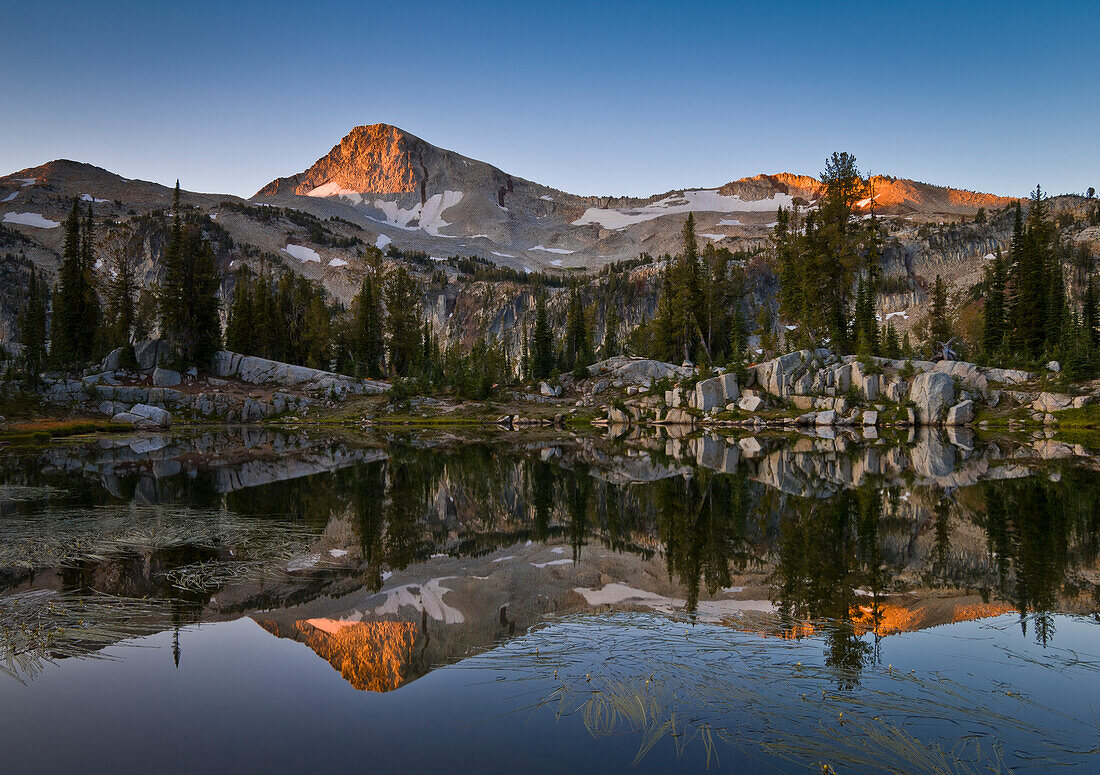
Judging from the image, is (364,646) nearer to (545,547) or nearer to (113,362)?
(545,547)

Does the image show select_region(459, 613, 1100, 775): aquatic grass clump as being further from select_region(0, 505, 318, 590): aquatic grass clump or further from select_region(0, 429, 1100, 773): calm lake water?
select_region(0, 505, 318, 590): aquatic grass clump

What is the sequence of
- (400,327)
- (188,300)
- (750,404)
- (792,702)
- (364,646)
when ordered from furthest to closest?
(400,327) → (188,300) → (750,404) → (364,646) → (792,702)

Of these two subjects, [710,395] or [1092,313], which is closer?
[710,395]

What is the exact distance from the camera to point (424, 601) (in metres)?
9.67

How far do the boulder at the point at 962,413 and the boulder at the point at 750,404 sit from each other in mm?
16643

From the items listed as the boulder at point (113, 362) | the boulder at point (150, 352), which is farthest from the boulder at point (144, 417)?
the boulder at point (150, 352)

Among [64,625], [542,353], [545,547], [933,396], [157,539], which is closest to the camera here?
[64,625]

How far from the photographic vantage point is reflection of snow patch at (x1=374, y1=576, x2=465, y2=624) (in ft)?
29.9

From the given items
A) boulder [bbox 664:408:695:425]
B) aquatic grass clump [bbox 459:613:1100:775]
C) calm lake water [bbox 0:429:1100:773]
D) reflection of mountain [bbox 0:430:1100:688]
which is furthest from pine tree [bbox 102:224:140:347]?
aquatic grass clump [bbox 459:613:1100:775]

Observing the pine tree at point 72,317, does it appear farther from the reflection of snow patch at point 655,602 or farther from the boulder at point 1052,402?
the boulder at point 1052,402

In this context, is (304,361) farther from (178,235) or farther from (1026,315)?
(1026,315)

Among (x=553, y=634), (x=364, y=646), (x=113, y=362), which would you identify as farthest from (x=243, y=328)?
(x=553, y=634)

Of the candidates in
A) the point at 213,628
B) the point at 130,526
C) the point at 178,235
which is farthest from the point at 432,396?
the point at 213,628

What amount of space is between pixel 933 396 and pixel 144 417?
73.4 metres
